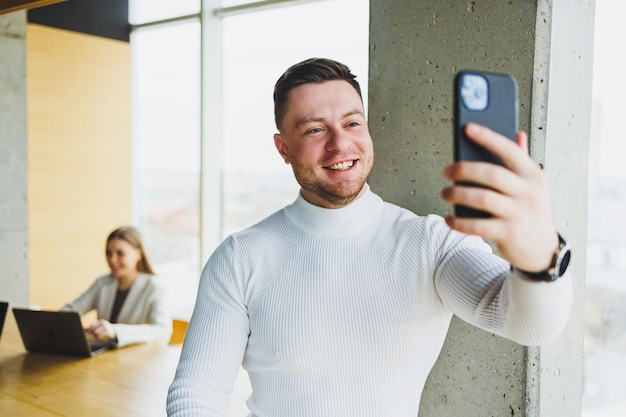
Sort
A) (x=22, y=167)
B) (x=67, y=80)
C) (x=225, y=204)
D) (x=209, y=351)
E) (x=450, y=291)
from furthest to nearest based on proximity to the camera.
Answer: (x=225, y=204) → (x=67, y=80) → (x=22, y=167) → (x=209, y=351) → (x=450, y=291)

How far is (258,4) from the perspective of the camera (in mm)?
5438

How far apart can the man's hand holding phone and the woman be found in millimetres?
2963

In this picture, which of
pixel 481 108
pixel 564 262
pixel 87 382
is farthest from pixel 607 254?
pixel 481 108

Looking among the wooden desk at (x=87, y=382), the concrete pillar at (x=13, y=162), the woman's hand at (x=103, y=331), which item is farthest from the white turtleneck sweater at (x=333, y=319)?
the concrete pillar at (x=13, y=162)

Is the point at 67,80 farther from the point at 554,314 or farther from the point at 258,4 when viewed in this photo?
the point at 554,314

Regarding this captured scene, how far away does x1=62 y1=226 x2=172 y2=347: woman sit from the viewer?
3.72 meters

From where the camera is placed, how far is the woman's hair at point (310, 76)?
1.53m

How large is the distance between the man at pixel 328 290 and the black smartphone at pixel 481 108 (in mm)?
403

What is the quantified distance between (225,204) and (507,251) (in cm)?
533

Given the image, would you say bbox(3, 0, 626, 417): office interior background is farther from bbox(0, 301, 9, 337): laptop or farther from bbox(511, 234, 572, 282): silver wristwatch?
bbox(511, 234, 572, 282): silver wristwatch

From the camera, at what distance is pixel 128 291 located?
3.90 m

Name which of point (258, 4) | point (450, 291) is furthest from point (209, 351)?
point (258, 4)

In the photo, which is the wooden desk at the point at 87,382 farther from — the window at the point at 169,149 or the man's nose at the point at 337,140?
the window at the point at 169,149

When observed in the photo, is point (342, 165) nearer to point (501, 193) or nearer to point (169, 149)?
point (501, 193)
